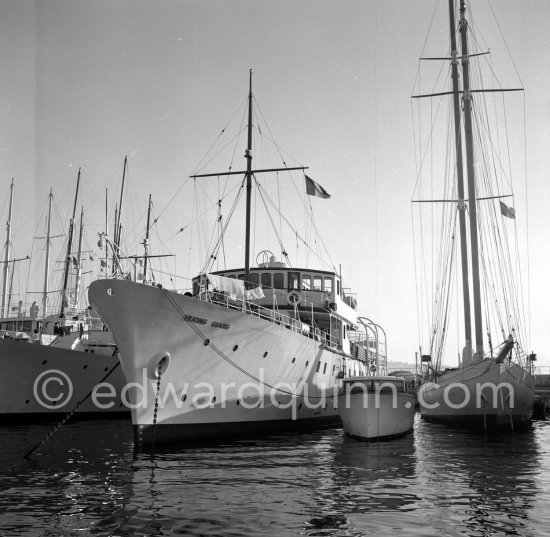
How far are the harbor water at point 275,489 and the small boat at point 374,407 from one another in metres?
0.76

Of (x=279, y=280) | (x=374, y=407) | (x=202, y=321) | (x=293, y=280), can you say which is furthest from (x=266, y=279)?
(x=202, y=321)

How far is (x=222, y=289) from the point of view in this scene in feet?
66.3

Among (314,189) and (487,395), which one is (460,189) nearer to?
(314,189)

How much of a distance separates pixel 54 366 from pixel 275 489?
778 inches

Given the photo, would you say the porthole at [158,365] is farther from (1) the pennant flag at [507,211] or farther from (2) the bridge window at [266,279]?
(1) the pennant flag at [507,211]

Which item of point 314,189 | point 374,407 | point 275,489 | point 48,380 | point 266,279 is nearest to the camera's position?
point 275,489

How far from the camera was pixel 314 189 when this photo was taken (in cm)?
2464

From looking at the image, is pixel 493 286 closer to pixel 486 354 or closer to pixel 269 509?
pixel 486 354

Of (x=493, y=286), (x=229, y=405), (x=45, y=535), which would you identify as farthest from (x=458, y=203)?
(x=45, y=535)

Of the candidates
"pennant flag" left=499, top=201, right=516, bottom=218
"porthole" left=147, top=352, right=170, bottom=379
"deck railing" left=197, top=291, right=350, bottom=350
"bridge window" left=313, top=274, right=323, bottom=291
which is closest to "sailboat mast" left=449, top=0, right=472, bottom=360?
"pennant flag" left=499, top=201, right=516, bottom=218

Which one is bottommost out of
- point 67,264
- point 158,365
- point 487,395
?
point 487,395

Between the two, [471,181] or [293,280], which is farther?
[293,280]

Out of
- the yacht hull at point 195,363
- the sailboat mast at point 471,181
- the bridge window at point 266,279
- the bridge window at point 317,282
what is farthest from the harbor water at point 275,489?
A: the bridge window at point 317,282

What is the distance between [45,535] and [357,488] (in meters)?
6.11
